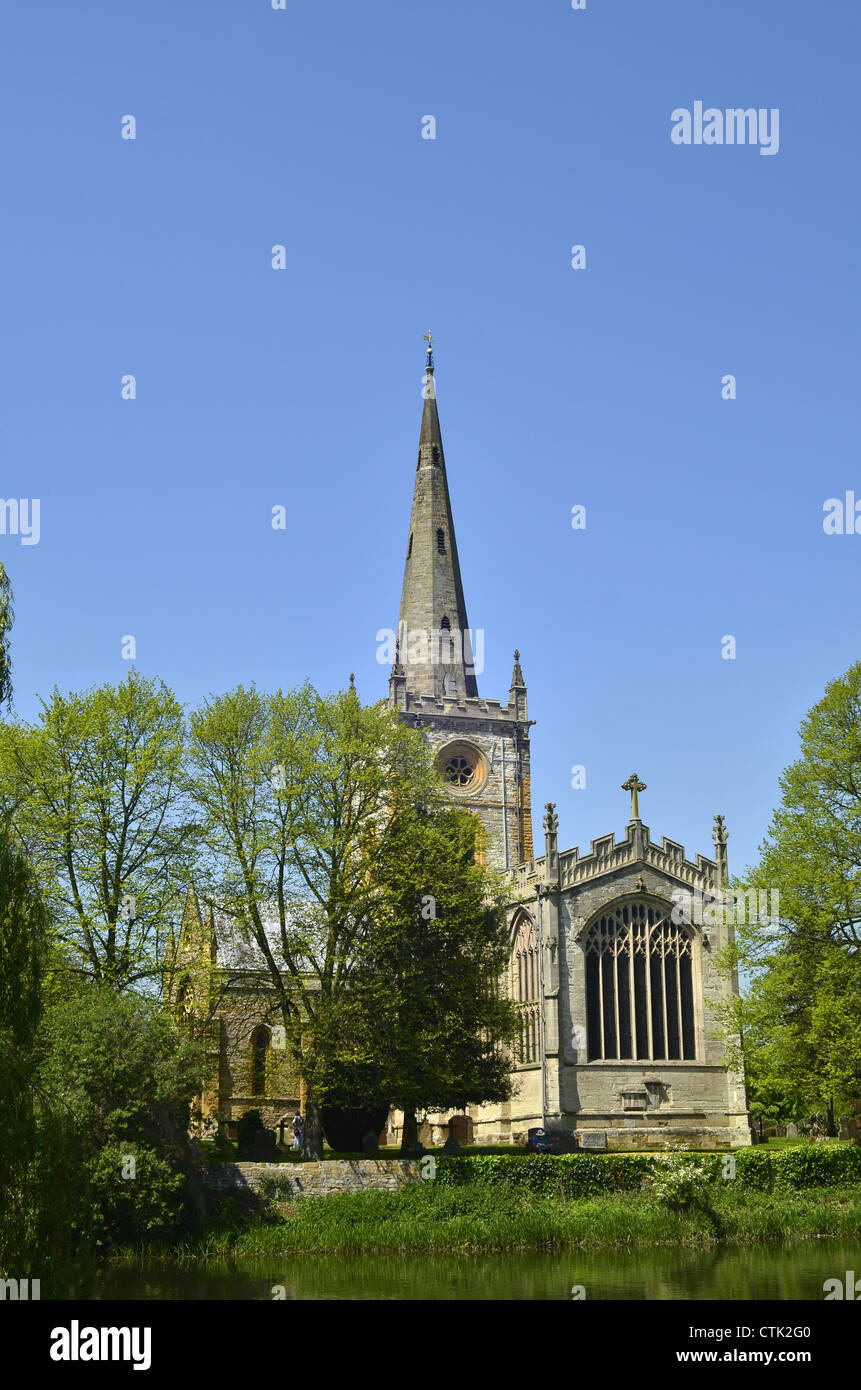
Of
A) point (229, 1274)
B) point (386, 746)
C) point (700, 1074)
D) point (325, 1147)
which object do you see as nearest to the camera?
point (229, 1274)

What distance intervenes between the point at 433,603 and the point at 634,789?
1932 cm

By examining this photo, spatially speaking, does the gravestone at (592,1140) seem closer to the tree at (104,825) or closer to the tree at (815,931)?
the tree at (815,931)

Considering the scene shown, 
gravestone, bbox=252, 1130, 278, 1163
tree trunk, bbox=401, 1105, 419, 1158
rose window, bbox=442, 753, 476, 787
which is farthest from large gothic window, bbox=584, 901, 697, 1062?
rose window, bbox=442, 753, 476, 787

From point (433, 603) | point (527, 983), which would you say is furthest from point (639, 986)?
point (433, 603)

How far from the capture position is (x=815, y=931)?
33625mm

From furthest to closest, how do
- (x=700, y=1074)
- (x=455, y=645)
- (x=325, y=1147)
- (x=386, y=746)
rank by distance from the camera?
(x=455, y=645)
(x=700, y=1074)
(x=325, y=1147)
(x=386, y=746)

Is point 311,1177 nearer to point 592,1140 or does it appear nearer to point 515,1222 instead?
point 515,1222

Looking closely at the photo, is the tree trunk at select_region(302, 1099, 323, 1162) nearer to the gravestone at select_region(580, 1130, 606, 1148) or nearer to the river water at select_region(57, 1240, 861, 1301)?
the river water at select_region(57, 1240, 861, 1301)

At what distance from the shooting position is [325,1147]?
40812 mm

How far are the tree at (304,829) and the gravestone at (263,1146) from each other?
1.71 meters
